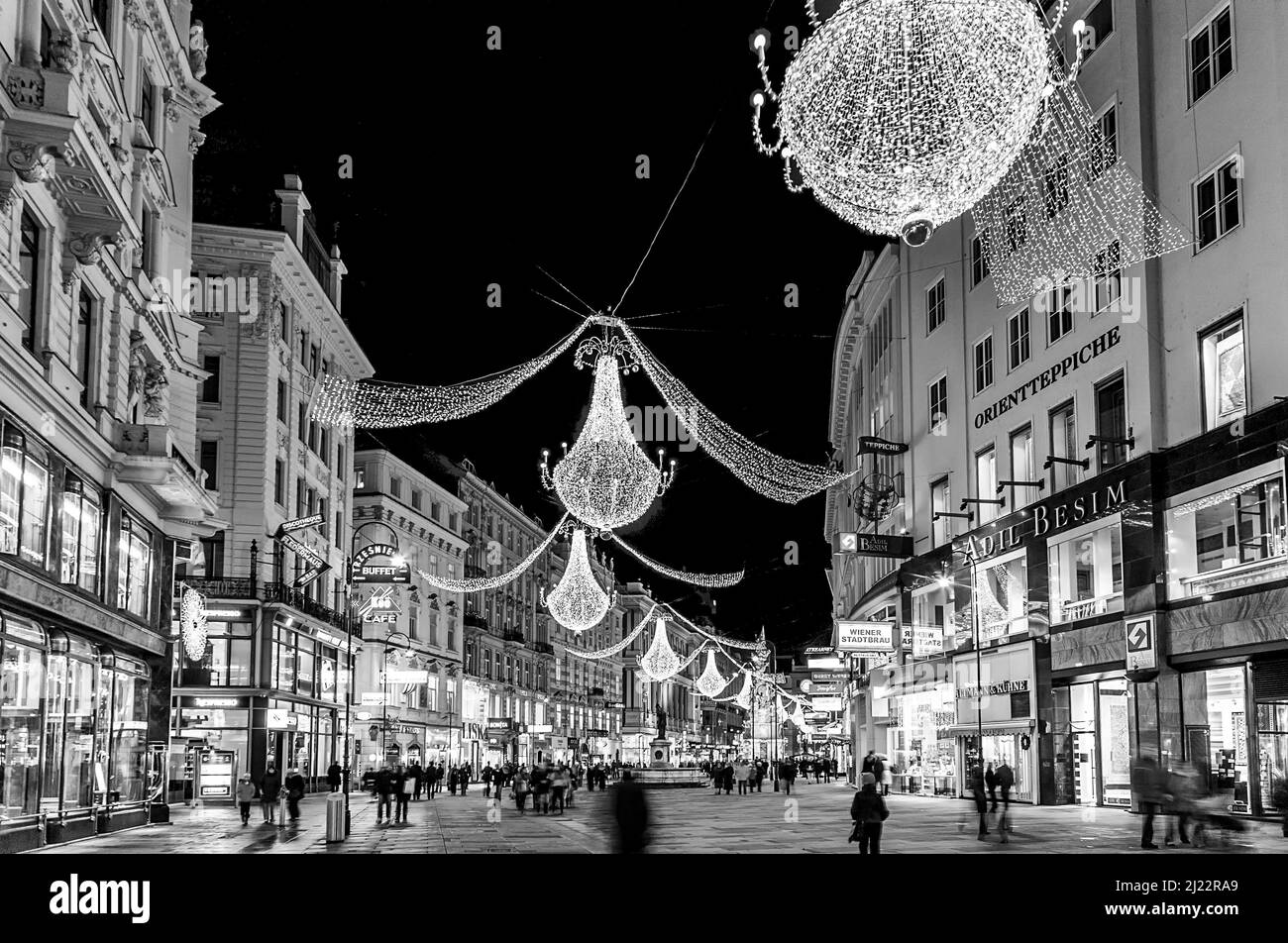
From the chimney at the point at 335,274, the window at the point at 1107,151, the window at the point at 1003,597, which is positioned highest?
the chimney at the point at 335,274

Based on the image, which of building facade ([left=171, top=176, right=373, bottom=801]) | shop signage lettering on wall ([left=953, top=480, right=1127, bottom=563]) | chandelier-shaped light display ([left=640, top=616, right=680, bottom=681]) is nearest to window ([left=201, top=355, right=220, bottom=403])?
building facade ([left=171, top=176, right=373, bottom=801])

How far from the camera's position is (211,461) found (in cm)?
5150

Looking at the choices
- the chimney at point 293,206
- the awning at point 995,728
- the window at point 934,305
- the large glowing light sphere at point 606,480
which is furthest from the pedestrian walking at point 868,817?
the chimney at point 293,206

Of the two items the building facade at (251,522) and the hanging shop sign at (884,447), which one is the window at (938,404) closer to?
the hanging shop sign at (884,447)

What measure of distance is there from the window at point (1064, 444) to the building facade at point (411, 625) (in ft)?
108

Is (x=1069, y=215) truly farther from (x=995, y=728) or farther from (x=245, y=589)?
(x=245, y=589)

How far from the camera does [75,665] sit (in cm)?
2700

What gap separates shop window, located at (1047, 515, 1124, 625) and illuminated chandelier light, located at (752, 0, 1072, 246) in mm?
19747

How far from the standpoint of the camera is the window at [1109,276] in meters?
33.4

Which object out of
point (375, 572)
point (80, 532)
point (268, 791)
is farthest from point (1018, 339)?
point (80, 532)

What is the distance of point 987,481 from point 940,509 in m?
4.43

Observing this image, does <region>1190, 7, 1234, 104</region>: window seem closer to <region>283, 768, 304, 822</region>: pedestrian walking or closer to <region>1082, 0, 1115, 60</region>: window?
<region>1082, 0, 1115, 60</region>: window
